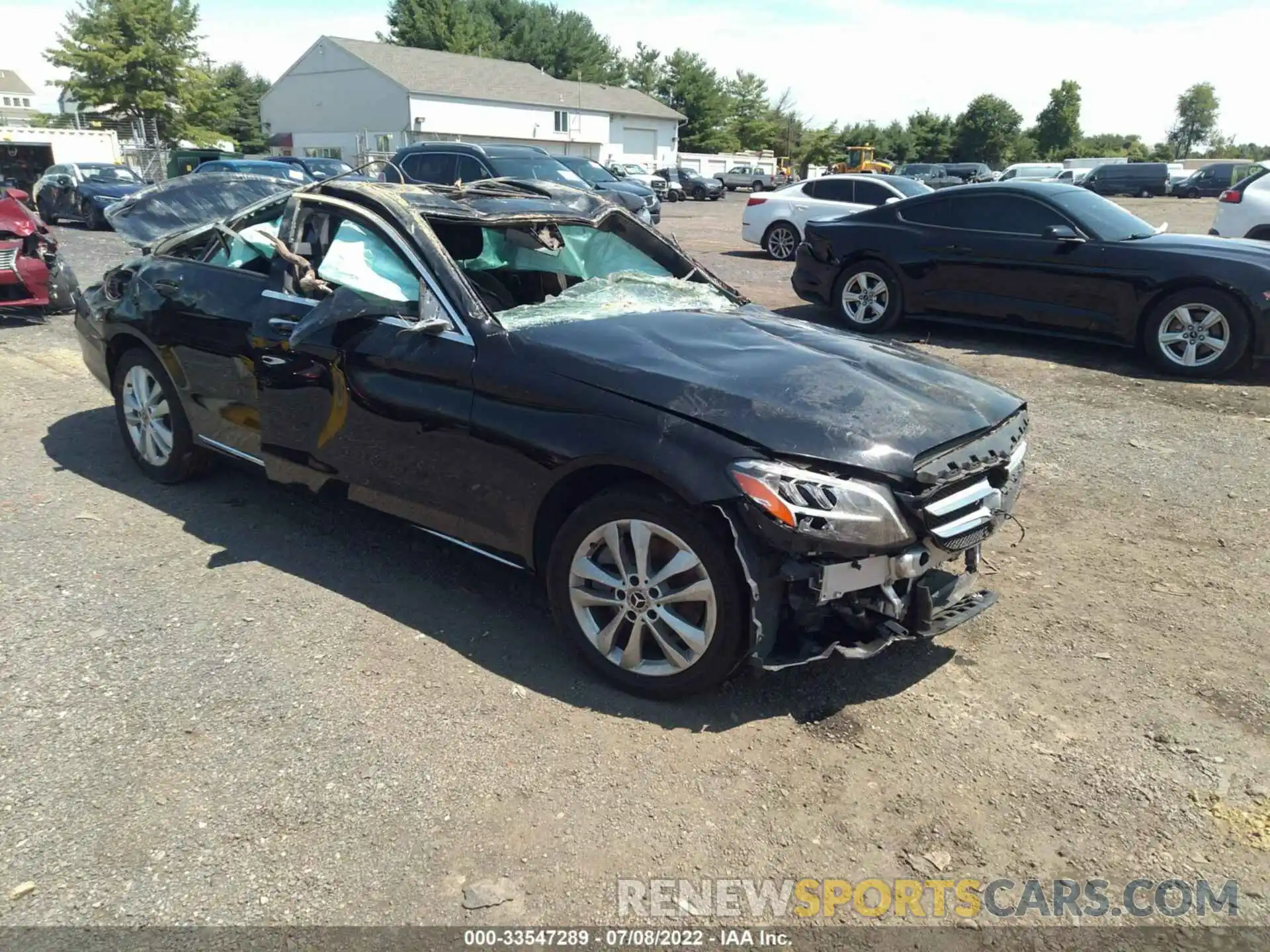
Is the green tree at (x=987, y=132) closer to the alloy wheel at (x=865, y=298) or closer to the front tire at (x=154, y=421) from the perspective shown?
the alloy wheel at (x=865, y=298)

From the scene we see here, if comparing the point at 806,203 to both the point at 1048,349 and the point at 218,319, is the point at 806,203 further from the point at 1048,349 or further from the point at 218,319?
the point at 218,319

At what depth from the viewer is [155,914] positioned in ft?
7.82

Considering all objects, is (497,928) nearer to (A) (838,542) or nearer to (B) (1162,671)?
(A) (838,542)

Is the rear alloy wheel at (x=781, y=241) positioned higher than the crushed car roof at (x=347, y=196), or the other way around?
the crushed car roof at (x=347, y=196)

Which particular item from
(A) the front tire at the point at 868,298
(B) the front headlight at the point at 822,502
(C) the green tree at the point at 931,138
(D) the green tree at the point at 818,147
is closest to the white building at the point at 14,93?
(D) the green tree at the point at 818,147

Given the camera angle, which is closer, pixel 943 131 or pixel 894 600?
pixel 894 600

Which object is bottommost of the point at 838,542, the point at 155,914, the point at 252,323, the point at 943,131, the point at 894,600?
the point at 155,914

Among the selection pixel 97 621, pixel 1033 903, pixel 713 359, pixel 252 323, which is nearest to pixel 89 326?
pixel 252 323

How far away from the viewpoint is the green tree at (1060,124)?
8225 cm

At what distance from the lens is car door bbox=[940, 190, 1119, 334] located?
811 cm

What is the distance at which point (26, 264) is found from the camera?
386 inches

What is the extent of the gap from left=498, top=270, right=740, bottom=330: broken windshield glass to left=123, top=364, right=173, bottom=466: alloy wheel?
8.00 feet

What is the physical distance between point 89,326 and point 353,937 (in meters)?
4.52

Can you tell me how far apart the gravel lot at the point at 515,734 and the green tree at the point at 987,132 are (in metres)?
76.8
